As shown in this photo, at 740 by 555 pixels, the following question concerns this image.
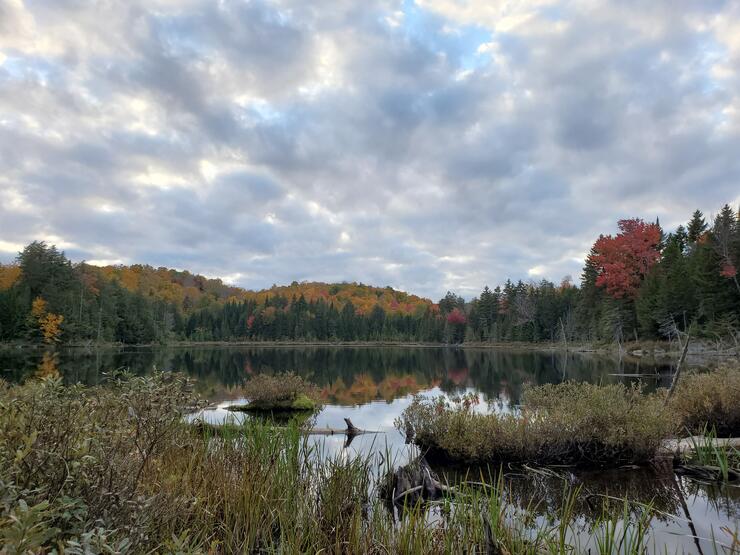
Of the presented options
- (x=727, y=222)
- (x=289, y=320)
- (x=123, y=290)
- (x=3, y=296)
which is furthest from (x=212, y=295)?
(x=727, y=222)

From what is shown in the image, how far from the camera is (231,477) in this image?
18.0ft

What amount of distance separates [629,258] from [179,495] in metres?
74.5

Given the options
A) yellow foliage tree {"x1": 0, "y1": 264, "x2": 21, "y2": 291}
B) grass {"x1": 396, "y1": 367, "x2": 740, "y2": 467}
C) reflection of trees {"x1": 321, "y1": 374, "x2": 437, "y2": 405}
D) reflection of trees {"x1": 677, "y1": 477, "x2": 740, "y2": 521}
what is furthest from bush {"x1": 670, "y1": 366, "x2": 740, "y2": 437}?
yellow foliage tree {"x1": 0, "y1": 264, "x2": 21, "y2": 291}

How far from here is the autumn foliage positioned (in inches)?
2544

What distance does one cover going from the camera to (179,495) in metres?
4.42

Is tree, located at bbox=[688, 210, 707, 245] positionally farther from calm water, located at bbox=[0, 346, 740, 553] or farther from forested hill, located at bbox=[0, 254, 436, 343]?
forested hill, located at bbox=[0, 254, 436, 343]

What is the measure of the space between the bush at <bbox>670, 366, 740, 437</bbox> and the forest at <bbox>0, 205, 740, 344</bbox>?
821 centimetres

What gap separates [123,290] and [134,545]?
336 feet

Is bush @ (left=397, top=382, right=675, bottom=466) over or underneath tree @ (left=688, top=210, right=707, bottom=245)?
underneath

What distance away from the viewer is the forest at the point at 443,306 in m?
49.4

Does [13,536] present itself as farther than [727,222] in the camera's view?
No

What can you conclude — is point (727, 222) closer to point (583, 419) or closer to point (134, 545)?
point (583, 419)

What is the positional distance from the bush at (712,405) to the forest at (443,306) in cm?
821

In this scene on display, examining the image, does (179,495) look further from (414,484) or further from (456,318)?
(456,318)
